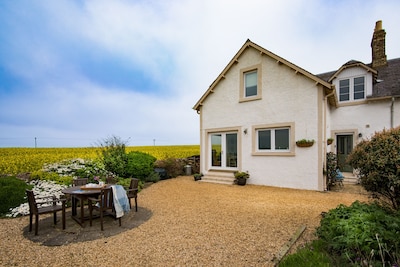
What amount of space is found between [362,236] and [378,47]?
49.5ft

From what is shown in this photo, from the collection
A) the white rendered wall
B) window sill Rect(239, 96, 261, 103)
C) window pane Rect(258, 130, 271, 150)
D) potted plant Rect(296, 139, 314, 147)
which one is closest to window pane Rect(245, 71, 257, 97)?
window sill Rect(239, 96, 261, 103)

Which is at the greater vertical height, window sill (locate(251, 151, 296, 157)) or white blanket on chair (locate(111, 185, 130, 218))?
window sill (locate(251, 151, 296, 157))

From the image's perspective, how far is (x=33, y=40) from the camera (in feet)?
28.0

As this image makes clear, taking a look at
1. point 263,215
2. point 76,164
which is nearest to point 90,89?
point 76,164

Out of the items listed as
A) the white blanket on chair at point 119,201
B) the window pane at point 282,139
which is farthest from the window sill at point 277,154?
the white blanket on chair at point 119,201

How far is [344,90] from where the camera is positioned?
11531mm

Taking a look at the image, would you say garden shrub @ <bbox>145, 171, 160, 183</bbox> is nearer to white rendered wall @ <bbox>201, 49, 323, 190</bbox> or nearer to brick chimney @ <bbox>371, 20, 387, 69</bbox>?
white rendered wall @ <bbox>201, 49, 323, 190</bbox>

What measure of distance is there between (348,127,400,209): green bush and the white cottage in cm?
468

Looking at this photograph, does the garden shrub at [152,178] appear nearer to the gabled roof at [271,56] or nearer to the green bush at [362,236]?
the gabled roof at [271,56]

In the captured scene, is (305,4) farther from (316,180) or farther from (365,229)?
(365,229)

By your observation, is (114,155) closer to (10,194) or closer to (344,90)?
(10,194)

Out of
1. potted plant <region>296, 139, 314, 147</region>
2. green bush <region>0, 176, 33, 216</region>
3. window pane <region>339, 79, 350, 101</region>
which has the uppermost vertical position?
window pane <region>339, 79, 350, 101</region>

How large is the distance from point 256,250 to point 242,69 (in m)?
9.60

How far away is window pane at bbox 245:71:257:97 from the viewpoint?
35.2 feet
